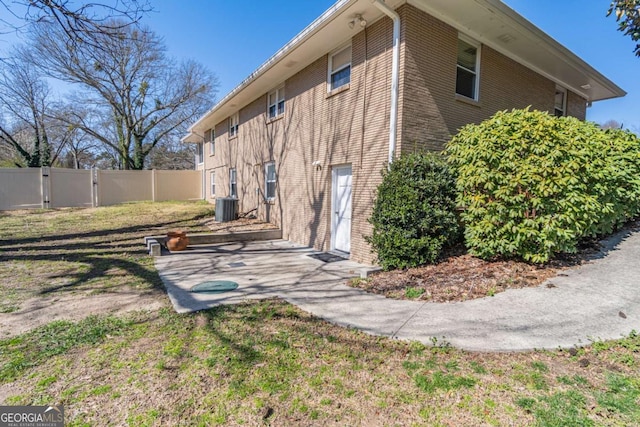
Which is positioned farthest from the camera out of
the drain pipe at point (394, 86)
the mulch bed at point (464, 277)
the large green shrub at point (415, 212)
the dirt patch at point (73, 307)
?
the drain pipe at point (394, 86)

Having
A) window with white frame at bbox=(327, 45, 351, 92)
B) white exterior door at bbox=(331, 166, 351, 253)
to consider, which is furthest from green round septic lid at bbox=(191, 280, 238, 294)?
window with white frame at bbox=(327, 45, 351, 92)

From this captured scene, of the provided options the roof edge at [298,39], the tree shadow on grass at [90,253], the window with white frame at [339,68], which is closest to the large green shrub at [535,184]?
the window with white frame at [339,68]

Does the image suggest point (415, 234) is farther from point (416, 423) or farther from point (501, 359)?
point (416, 423)

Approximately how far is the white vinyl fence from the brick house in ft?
45.3

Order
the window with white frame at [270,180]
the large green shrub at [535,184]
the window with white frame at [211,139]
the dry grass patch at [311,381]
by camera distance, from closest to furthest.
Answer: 1. the dry grass patch at [311,381]
2. the large green shrub at [535,184]
3. the window with white frame at [270,180]
4. the window with white frame at [211,139]

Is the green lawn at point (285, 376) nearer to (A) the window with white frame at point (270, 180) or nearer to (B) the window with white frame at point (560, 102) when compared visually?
(A) the window with white frame at point (270, 180)

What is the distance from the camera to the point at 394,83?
6.66m

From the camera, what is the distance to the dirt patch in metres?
4.10

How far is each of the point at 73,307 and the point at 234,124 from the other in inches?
496

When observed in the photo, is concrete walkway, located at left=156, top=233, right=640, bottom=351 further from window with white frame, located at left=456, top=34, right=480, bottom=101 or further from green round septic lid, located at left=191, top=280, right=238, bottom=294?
window with white frame, located at left=456, top=34, right=480, bottom=101

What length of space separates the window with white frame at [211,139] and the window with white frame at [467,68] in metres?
15.0

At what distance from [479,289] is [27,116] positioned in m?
35.8

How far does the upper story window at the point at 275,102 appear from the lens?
449 inches

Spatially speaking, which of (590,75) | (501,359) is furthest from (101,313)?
(590,75)
